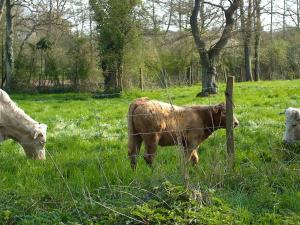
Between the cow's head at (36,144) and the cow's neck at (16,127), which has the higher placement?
the cow's neck at (16,127)

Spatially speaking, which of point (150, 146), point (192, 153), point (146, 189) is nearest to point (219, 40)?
point (192, 153)

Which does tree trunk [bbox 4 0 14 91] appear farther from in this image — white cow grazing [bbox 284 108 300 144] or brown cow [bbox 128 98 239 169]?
white cow grazing [bbox 284 108 300 144]

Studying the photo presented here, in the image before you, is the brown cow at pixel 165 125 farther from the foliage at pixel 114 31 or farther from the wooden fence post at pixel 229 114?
the foliage at pixel 114 31

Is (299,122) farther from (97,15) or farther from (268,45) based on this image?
(268,45)

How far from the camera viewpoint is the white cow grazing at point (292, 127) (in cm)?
953

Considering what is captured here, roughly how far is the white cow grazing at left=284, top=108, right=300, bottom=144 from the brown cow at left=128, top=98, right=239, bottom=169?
158 cm

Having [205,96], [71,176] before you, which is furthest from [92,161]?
[205,96]

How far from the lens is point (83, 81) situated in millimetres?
33031

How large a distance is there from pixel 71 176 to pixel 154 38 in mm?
24069

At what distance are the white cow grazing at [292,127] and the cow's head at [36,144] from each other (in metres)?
5.20

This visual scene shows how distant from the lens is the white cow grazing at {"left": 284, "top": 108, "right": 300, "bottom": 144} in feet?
31.3

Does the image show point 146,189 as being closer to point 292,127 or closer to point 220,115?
point 220,115

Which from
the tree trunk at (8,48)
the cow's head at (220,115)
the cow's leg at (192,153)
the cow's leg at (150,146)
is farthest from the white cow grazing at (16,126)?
the tree trunk at (8,48)

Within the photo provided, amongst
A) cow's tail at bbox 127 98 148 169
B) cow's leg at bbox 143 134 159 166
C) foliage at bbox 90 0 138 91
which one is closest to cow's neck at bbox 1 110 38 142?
cow's tail at bbox 127 98 148 169
